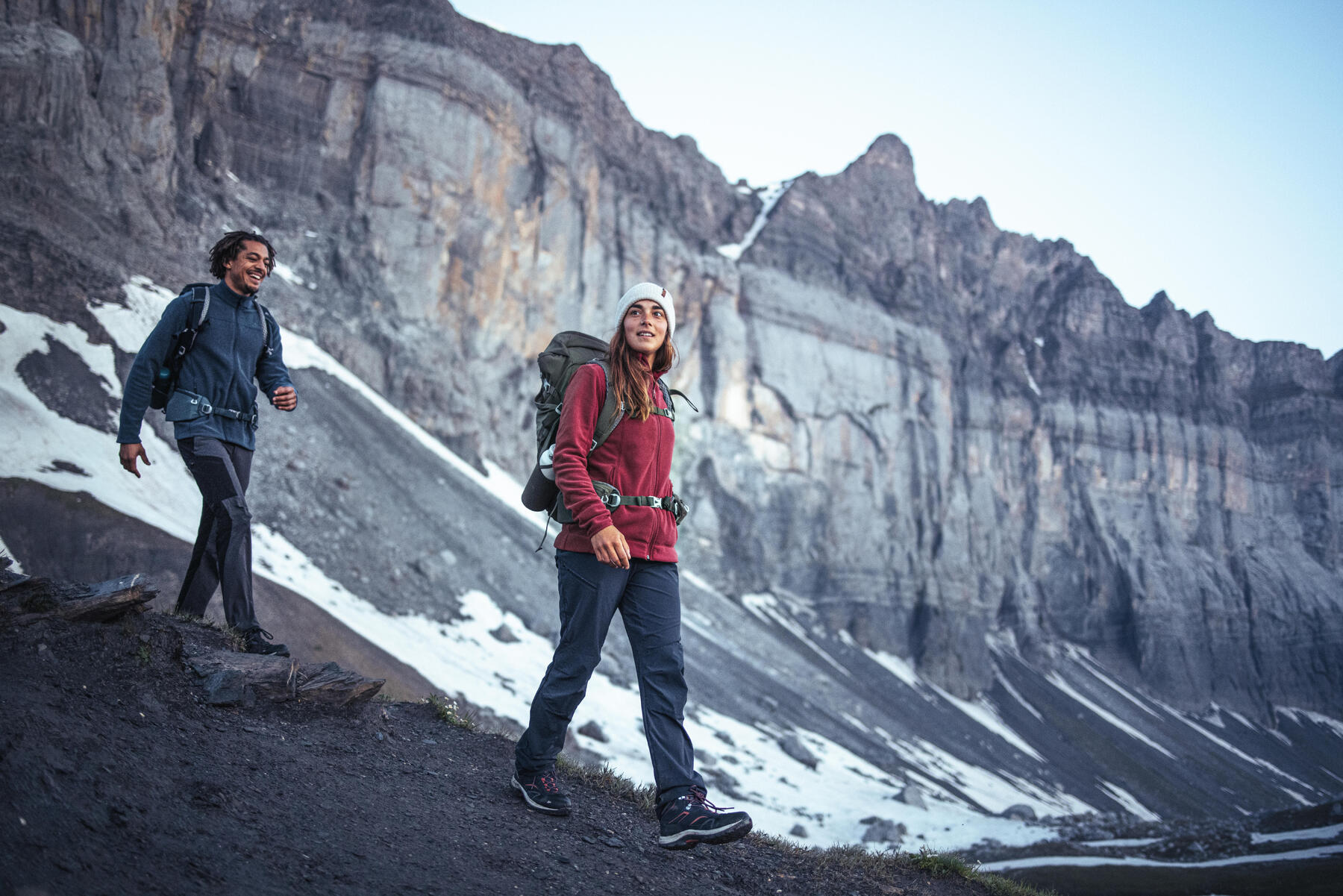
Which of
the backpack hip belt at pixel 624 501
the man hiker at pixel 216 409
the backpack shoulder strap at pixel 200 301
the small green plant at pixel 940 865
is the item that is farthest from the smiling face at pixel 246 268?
the small green plant at pixel 940 865

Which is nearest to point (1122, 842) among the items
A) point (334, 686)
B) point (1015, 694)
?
point (334, 686)

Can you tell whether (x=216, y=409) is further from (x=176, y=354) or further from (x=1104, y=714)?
(x=1104, y=714)

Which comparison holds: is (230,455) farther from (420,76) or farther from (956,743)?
(956,743)

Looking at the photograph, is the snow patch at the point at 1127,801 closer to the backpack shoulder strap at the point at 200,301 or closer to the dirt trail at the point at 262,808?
the dirt trail at the point at 262,808

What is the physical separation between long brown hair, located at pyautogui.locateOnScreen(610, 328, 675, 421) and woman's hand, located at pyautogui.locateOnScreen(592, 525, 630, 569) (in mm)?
673

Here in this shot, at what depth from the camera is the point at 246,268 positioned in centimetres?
541

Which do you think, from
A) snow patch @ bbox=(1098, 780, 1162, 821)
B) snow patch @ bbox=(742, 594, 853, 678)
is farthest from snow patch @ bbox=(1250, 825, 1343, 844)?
snow patch @ bbox=(1098, 780, 1162, 821)

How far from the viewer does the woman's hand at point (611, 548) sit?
143 inches

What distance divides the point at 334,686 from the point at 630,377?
2685mm

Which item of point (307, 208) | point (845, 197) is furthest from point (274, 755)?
point (845, 197)

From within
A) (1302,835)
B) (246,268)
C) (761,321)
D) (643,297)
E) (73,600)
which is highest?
(761,321)

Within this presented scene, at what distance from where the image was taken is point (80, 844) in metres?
2.52

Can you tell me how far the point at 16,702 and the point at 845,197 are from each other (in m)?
77.4

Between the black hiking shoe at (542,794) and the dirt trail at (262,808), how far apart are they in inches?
2.2
